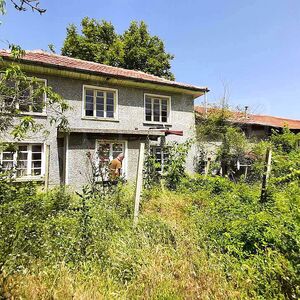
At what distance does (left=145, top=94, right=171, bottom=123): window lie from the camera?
1558 cm

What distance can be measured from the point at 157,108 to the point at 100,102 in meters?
3.70

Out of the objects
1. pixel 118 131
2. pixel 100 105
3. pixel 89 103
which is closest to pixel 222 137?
pixel 118 131

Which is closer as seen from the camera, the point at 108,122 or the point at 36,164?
the point at 36,164

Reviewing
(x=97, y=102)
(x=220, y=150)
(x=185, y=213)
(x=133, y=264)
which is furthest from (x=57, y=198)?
(x=220, y=150)

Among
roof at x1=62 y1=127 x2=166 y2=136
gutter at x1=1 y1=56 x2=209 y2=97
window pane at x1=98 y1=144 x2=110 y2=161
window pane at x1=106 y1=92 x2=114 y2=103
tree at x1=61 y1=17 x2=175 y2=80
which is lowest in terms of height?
window pane at x1=98 y1=144 x2=110 y2=161

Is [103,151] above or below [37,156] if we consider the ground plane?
above

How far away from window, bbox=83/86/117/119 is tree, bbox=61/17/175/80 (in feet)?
48.1

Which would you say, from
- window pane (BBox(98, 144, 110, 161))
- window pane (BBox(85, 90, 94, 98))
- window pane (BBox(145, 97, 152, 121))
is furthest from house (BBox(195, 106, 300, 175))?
window pane (BBox(85, 90, 94, 98))

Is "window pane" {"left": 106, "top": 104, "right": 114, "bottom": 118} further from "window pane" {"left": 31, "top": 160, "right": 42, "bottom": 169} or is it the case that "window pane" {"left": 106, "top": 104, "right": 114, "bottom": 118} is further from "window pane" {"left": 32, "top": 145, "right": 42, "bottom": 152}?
"window pane" {"left": 31, "top": 160, "right": 42, "bottom": 169}

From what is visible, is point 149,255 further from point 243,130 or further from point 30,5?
point 243,130

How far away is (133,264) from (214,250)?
4.36ft

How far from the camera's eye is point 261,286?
122 inches

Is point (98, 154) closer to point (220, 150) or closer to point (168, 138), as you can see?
point (168, 138)

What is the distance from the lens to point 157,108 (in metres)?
15.9
